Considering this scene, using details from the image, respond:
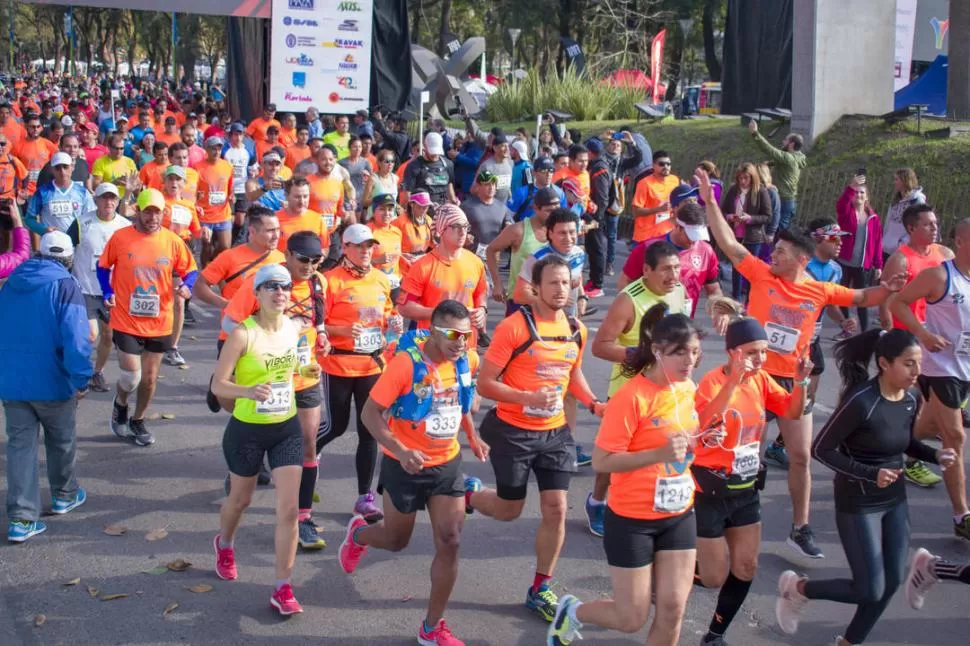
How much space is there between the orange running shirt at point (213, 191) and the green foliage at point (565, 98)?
15.5 meters

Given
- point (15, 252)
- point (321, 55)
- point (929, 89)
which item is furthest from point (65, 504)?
point (929, 89)

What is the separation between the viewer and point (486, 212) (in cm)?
1071

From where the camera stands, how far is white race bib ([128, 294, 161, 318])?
8320mm

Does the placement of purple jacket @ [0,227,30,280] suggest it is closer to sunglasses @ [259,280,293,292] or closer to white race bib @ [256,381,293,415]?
sunglasses @ [259,280,293,292]

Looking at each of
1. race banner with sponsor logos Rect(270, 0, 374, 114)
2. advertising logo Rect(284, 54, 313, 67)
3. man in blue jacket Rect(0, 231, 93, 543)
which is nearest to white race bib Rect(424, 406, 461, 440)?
man in blue jacket Rect(0, 231, 93, 543)

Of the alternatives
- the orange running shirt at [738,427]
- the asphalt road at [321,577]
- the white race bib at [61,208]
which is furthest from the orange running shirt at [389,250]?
the white race bib at [61,208]

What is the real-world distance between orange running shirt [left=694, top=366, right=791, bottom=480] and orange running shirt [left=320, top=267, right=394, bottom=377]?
2.30 metres

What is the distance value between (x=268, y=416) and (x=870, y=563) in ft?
9.71

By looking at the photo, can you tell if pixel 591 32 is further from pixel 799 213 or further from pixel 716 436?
pixel 716 436

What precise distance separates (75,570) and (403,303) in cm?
254

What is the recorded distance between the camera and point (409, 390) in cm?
536

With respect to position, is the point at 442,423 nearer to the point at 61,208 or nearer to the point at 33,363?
the point at 33,363

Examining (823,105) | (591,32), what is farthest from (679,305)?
(591,32)

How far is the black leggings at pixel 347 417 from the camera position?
22.8 feet
